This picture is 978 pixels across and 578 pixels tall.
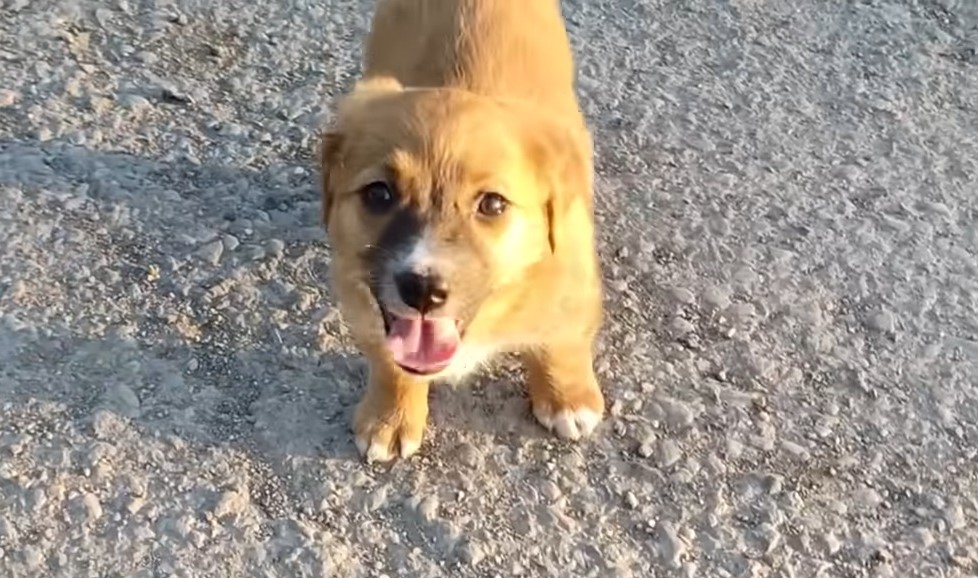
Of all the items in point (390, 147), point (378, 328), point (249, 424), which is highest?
point (390, 147)

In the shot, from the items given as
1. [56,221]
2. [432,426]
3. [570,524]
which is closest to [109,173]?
[56,221]

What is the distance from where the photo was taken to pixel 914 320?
3707 mm

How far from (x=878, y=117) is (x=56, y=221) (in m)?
2.66

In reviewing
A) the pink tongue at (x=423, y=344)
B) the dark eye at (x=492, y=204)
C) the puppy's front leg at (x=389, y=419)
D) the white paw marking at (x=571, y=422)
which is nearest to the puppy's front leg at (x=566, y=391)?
the white paw marking at (x=571, y=422)

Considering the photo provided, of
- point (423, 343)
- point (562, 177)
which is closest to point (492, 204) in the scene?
point (562, 177)

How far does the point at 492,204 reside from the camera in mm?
2797

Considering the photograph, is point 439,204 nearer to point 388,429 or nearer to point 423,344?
point 423,344

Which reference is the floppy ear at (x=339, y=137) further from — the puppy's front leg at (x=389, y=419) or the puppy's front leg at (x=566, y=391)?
the puppy's front leg at (x=566, y=391)

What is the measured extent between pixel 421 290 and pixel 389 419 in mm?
688

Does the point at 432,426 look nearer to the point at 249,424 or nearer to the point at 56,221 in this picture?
the point at 249,424

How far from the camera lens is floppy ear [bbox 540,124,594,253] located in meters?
2.89

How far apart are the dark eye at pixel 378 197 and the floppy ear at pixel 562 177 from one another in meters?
0.35

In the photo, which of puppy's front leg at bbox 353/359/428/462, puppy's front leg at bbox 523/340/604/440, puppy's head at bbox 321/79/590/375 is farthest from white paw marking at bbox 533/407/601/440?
puppy's head at bbox 321/79/590/375

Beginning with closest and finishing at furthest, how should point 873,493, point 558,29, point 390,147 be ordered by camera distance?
1. point 390,147
2. point 873,493
3. point 558,29
